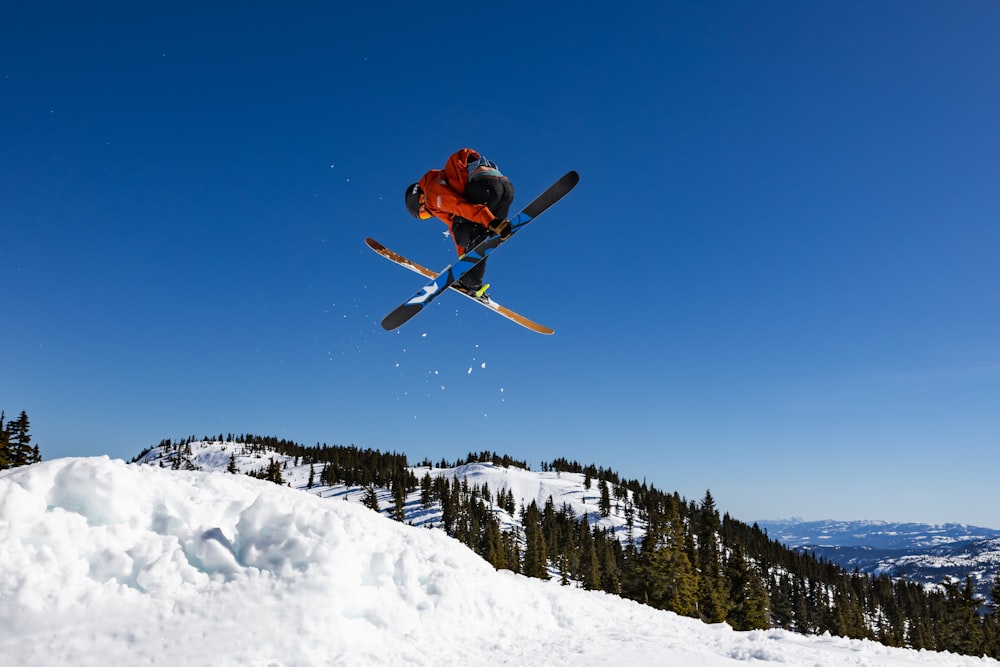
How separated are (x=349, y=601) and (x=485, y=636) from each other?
8.83 ft

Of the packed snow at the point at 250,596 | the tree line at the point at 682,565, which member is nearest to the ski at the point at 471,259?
the packed snow at the point at 250,596

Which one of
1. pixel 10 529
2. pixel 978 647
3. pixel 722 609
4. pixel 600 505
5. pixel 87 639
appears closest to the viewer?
pixel 87 639

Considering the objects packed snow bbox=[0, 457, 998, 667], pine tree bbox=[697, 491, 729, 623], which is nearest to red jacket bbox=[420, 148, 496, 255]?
packed snow bbox=[0, 457, 998, 667]

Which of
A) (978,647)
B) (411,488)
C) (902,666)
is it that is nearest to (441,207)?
(902,666)

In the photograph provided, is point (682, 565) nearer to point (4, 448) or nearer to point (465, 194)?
point (465, 194)

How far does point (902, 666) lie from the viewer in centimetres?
871

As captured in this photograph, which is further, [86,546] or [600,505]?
[600,505]

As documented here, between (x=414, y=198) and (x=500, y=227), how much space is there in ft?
5.25

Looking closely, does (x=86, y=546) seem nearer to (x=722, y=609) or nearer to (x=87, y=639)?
(x=87, y=639)

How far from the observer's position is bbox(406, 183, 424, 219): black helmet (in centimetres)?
930

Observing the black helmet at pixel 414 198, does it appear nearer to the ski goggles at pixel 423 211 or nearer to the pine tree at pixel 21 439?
the ski goggles at pixel 423 211

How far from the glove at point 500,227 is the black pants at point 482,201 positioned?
0.31 ft

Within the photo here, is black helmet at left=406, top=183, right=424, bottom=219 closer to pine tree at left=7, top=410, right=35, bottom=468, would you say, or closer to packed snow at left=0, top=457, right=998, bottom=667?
packed snow at left=0, top=457, right=998, bottom=667

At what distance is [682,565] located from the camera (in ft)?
110
